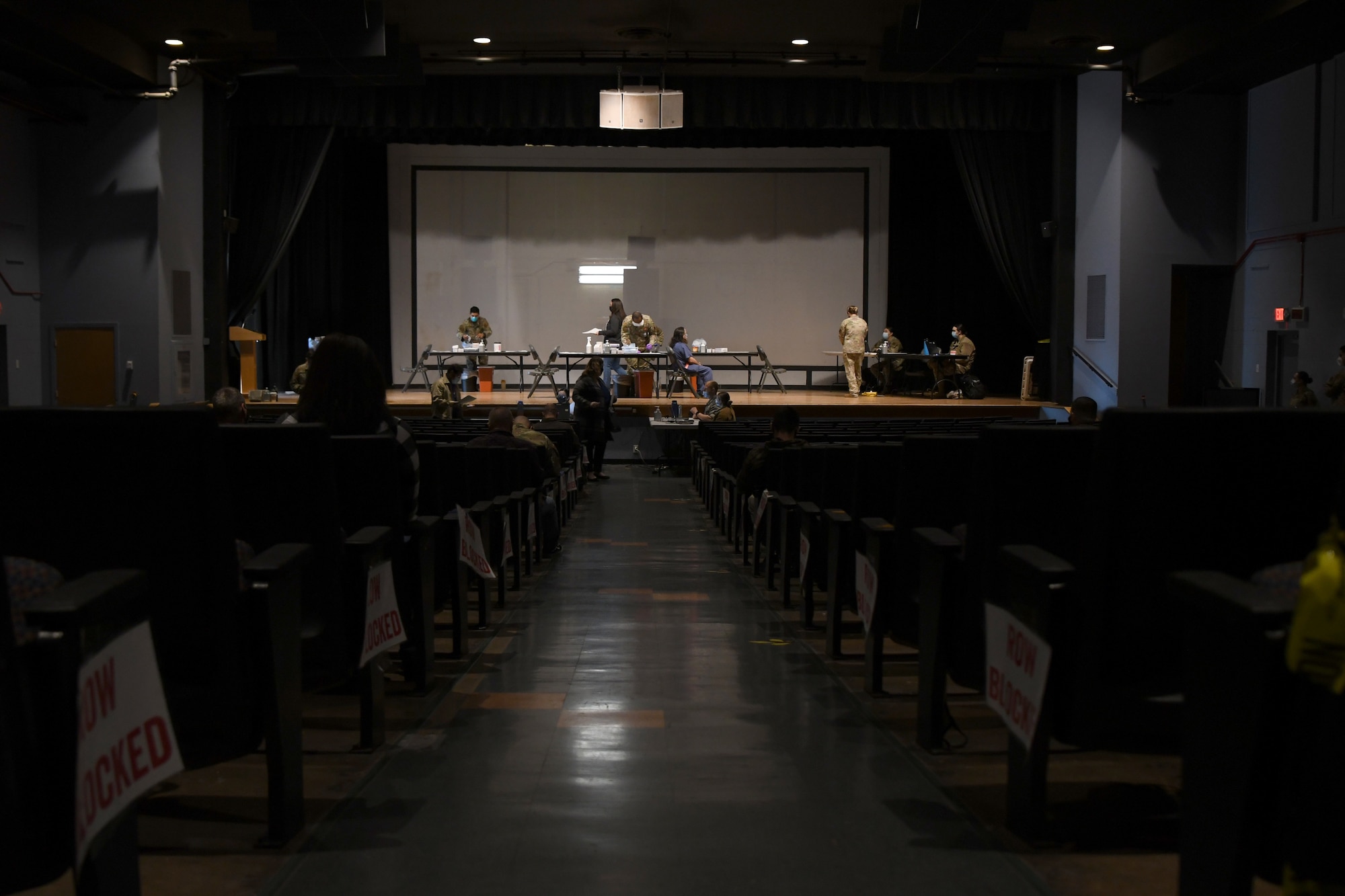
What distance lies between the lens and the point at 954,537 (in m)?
2.63

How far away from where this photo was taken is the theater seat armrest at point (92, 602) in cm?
138

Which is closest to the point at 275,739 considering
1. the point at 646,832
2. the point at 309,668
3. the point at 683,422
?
the point at 309,668

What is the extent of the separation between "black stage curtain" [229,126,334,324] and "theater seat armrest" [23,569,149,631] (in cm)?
1281

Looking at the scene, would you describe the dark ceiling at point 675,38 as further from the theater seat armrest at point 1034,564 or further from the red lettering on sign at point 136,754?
the red lettering on sign at point 136,754

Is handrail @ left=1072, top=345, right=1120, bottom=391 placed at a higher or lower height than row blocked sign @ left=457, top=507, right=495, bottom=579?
higher

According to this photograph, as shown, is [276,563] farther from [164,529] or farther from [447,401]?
[447,401]

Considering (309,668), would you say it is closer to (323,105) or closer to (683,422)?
(683,422)

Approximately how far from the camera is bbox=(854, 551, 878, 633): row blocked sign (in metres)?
3.10

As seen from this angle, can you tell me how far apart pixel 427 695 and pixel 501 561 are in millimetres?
1458

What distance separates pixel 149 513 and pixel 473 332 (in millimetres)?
13828

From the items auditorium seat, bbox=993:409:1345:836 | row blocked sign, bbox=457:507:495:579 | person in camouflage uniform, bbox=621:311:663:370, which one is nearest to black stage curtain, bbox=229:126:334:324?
person in camouflage uniform, bbox=621:311:663:370

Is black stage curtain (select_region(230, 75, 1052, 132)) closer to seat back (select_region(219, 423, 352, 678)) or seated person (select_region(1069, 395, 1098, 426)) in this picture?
seated person (select_region(1069, 395, 1098, 426))

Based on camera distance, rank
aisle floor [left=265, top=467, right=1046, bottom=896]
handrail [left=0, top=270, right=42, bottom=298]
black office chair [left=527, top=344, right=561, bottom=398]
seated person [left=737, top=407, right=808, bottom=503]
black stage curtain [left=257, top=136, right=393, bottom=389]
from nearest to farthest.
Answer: aisle floor [left=265, top=467, right=1046, bottom=896], seated person [left=737, top=407, right=808, bottom=503], handrail [left=0, top=270, right=42, bottom=298], black office chair [left=527, top=344, right=561, bottom=398], black stage curtain [left=257, top=136, right=393, bottom=389]

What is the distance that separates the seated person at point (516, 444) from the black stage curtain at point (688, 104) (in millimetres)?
7757
